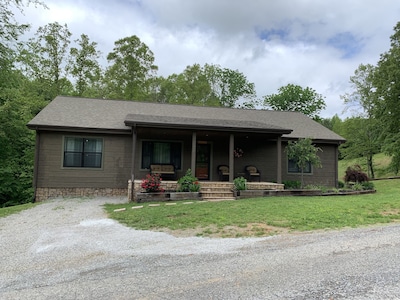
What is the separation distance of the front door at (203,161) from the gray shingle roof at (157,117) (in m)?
1.43

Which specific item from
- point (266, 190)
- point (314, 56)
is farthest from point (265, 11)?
point (266, 190)

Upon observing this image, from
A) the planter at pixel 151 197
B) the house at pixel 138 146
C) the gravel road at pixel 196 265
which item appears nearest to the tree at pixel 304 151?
the house at pixel 138 146

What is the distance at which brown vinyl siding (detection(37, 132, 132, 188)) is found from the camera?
11.4 meters

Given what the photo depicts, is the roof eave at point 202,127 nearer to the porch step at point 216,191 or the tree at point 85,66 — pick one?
the porch step at point 216,191

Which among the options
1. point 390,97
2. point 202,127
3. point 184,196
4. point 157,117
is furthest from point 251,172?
point 390,97

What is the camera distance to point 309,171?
13867 mm

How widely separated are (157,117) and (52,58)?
16373 millimetres

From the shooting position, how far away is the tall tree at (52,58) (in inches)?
882

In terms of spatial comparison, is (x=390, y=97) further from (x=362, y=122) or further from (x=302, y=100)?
(x=302, y=100)

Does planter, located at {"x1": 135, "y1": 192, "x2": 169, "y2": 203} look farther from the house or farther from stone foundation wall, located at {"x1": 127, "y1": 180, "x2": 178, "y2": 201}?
the house

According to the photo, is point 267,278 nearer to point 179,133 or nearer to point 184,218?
point 184,218

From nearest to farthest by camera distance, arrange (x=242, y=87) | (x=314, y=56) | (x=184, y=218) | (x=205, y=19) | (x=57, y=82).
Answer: (x=184, y=218), (x=205, y=19), (x=314, y=56), (x=57, y=82), (x=242, y=87)

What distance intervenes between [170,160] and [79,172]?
12.6 ft

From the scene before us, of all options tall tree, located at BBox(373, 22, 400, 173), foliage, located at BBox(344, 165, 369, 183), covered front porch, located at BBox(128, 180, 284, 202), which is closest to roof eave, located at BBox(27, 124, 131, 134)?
covered front porch, located at BBox(128, 180, 284, 202)
